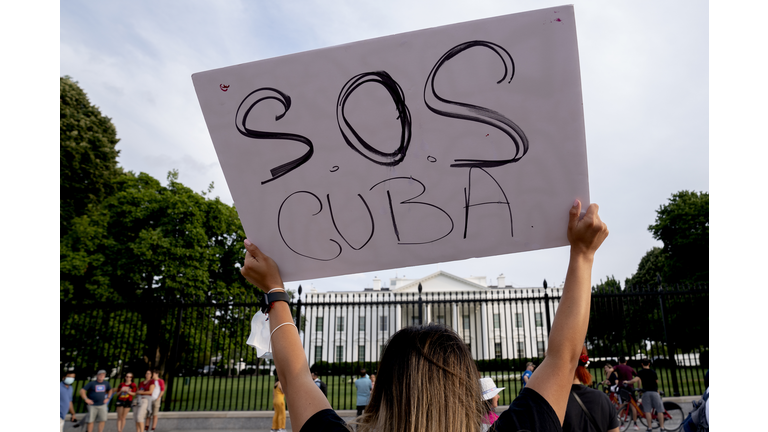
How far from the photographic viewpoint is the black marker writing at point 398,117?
1.60 metres

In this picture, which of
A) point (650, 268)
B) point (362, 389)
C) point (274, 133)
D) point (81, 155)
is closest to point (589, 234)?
point (274, 133)

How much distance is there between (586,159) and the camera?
5.14 feet

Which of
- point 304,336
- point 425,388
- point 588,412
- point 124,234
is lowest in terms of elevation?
point 588,412

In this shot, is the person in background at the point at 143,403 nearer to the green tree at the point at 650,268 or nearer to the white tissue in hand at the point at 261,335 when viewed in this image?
the white tissue in hand at the point at 261,335

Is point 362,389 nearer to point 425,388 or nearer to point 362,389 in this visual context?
point 362,389

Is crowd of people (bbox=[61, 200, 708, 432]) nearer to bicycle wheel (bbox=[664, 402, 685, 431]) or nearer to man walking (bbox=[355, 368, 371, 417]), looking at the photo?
man walking (bbox=[355, 368, 371, 417])

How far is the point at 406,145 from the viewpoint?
1671 millimetres

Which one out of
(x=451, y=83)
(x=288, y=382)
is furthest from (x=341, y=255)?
(x=451, y=83)

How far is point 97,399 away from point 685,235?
3117 cm

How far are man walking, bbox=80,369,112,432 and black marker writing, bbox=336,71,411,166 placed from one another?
11.9 m

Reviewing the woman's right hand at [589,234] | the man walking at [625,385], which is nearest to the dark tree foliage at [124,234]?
the man walking at [625,385]

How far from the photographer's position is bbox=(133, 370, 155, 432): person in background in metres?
10.6

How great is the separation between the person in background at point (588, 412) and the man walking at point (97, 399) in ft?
36.8

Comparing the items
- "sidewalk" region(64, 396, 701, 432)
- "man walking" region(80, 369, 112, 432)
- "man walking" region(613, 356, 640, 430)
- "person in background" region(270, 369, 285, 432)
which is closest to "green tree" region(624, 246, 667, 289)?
"man walking" region(613, 356, 640, 430)
